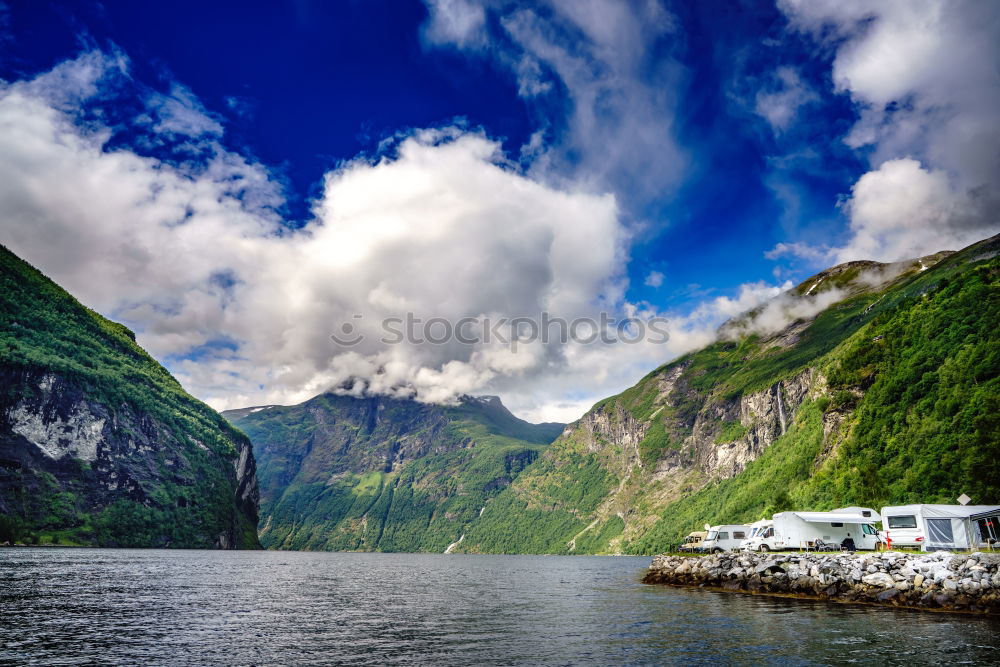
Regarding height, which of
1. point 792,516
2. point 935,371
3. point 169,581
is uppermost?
point 935,371

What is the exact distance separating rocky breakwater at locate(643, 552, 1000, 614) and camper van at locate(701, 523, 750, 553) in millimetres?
17582

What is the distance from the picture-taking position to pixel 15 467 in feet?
542

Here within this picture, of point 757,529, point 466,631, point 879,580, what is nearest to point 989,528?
point 879,580

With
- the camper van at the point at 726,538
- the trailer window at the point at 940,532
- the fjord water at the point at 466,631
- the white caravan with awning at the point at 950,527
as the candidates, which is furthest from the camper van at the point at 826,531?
the fjord water at the point at 466,631

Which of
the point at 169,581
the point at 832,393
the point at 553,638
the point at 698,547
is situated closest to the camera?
the point at 553,638

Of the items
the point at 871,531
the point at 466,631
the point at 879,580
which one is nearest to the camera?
the point at 466,631

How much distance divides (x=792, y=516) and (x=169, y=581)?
2887 inches

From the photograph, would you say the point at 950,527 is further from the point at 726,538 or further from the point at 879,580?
the point at 726,538

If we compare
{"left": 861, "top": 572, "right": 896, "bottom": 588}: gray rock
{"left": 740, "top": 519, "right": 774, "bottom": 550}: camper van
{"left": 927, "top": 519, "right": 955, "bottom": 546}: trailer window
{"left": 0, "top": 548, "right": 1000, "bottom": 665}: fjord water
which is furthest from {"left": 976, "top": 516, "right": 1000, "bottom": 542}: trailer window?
{"left": 740, "top": 519, "right": 774, "bottom": 550}: camper van

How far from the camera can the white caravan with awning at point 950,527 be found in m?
46.6

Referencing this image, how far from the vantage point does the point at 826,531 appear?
63.4 meters

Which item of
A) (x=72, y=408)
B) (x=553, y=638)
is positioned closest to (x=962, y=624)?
(x=553, y=638)

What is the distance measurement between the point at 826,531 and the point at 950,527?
17.0m

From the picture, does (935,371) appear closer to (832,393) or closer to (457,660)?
(832,393)
